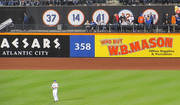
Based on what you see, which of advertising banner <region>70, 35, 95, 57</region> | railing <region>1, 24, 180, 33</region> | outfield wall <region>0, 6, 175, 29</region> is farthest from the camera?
outfield wall <region>0, 6, 175, 29</region>

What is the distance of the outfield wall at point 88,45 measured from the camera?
32469 millimetres

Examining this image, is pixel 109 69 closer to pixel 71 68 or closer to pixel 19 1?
pixel 71 68

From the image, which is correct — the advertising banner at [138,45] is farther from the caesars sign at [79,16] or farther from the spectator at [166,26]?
the caesars sign at [79,16]

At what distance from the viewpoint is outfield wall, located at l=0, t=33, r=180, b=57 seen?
107ft

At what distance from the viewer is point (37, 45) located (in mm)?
33219

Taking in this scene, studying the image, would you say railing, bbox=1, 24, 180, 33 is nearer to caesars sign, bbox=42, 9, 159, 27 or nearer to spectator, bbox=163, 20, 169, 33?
spectator, bbox=163, 20, 169, 33

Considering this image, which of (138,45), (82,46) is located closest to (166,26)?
(138,45)

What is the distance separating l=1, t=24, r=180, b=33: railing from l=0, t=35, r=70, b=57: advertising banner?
614 millimetres
